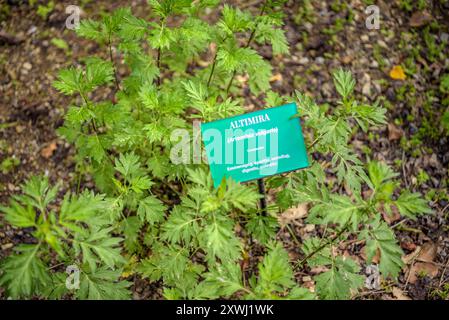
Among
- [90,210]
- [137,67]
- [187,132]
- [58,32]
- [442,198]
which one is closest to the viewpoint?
[90,210]

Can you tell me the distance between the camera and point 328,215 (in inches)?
90.5

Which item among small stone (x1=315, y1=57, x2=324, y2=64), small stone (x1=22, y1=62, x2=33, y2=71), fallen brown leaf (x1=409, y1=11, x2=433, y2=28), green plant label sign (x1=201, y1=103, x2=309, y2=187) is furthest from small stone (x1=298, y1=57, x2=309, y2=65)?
small stone (x1=22, y1=62, x2=33, y2=71)

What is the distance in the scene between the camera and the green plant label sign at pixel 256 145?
2.64 meters

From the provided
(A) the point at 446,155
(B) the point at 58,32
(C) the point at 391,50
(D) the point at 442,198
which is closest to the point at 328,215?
(D) the point at 442,198

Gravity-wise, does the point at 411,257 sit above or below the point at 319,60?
below

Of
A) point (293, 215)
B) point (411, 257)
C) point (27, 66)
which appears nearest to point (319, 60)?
point (293, 215)

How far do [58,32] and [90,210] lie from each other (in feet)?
10.4

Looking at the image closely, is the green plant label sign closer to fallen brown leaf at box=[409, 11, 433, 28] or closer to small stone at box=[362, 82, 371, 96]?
small stone at box=[362, 82, 371, 96]

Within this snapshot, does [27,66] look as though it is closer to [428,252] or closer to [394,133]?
[394,133]

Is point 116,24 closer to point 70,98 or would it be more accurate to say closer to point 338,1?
point 70,98

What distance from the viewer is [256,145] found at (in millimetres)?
2682

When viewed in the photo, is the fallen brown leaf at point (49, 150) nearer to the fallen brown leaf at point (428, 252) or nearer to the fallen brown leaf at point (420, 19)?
the fallen brown leaf at point (428, 252)

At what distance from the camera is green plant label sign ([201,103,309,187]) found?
2641 mm

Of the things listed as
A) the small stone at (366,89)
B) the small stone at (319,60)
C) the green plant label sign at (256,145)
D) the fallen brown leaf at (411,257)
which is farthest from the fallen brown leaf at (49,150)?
the fallen brown leaf at (411,257)
